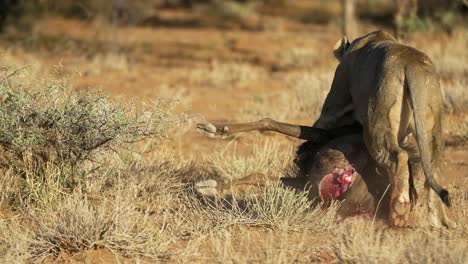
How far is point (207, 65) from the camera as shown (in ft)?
60.0

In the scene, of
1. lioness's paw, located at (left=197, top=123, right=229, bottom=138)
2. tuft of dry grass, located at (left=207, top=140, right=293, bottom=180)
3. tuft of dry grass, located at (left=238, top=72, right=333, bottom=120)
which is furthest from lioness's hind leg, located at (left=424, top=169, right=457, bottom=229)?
tuft of dry grass, located at (left=238, top=72, right=333, bottom=120)

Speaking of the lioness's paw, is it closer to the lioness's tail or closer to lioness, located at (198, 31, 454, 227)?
lioness, located at (198, 31, 454, 227)

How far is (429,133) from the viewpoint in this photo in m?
5.98

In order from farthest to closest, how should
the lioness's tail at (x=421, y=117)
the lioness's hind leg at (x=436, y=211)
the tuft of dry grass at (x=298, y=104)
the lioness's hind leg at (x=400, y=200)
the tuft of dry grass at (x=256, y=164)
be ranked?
the tuft of dry grass at (x=298, y=104)
the tuft of dry grass at (x=256, y=164)
the lioness's hind leg at (x=436, y=211)
the lioness's hind leg at (x=400, y=200)
the lioness's tail at (x=421, y=117)

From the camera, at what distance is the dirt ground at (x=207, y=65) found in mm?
10828

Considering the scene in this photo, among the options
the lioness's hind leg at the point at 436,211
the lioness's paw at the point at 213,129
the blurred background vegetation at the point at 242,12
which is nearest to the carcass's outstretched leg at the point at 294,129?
the lioness's paw at the point at 213,129

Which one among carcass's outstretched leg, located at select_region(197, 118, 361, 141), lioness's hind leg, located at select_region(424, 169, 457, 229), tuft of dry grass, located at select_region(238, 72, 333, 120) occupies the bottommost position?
tuft of dry grass, located at select_region(238, 72, 333, 120)

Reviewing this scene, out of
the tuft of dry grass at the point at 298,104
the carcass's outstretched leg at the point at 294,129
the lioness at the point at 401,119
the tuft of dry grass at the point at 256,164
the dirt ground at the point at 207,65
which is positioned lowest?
the dirt ground at the point at 207,65

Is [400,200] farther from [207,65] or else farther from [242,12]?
[242,12]

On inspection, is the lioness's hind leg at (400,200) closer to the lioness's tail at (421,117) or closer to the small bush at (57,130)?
the lioness's tail at (421,117)

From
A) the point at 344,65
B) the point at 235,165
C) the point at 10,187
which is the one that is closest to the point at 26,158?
the point at 10,187

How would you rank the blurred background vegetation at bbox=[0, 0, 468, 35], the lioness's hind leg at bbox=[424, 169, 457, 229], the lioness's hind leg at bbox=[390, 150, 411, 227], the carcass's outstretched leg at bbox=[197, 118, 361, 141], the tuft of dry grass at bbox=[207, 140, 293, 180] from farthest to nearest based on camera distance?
the blurred background vegetation at bbox=[0, 0, 468, 35] < the tuft of dry grass at bbox=[207, 140, 293, 180] < the carcass's outstretched leg at bbox=[197, 118, 361, 141] < the lioness's hind leg at bbox=[424, 169, 457, 229] < the lioness's hind leg at bbox=[390, 150, 411, 227]

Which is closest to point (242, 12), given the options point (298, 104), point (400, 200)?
point (298, 104)

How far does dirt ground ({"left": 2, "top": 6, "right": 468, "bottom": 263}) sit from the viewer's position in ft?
35.5
